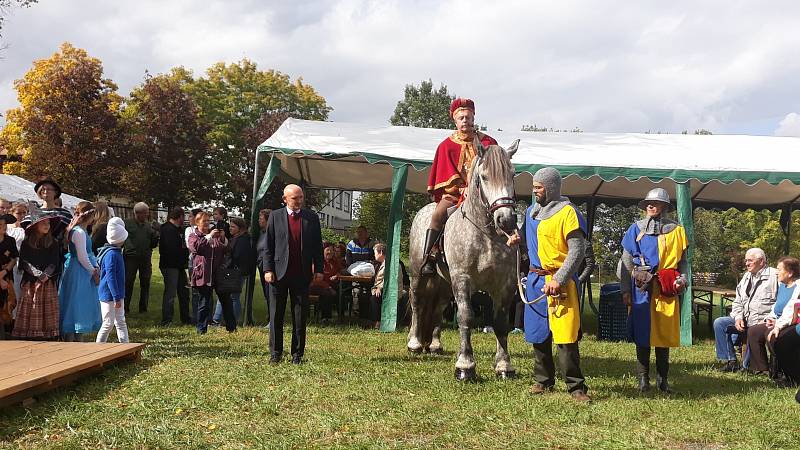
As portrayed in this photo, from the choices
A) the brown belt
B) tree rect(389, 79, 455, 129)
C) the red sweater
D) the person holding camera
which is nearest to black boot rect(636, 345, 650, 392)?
the brown belt

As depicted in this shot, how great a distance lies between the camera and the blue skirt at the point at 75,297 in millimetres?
7070

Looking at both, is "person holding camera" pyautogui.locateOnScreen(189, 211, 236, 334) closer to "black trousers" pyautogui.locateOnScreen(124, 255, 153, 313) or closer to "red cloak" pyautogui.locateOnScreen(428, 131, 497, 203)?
"black trousers" pyautogui.locateOnScreen(124, 255, 153, 313)

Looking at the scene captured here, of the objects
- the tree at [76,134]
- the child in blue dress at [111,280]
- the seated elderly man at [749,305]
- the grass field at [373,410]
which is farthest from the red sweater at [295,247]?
the tree at [76,134]

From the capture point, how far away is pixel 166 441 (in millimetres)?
3934

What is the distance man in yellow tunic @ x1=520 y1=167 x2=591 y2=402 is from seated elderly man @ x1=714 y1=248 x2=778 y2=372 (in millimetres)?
3321

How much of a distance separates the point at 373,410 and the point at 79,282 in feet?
13.5

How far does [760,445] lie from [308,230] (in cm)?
454

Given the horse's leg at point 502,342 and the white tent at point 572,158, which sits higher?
the white tent at point 572,158

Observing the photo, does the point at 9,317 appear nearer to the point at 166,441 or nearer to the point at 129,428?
the point at 129,428

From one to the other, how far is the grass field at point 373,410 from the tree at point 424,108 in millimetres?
51167

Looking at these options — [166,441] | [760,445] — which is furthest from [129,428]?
[760,445]

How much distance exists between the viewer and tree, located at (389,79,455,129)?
189 feet

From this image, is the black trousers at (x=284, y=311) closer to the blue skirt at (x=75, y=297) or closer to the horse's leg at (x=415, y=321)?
the horse's leg at (x=415, y=321)

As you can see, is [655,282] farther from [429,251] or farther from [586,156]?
[586,156]
